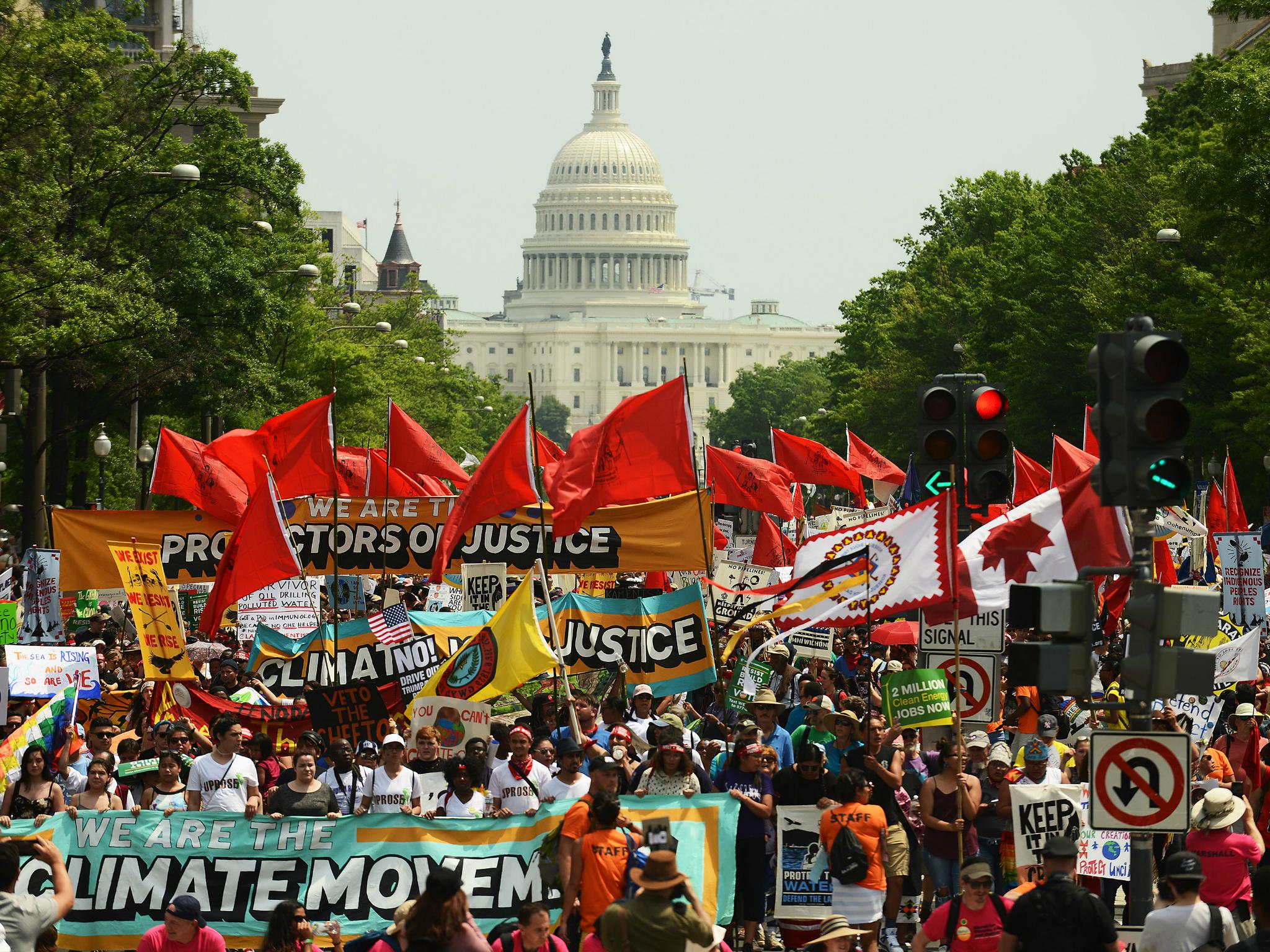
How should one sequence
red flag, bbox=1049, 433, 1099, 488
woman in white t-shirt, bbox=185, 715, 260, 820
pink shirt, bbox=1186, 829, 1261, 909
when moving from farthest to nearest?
red flag, bbox=1049, 433, 1099, 488 < woman in white t-shirt, bbox=185, 715, 260, 820 < pink shirt, bbox=1186, 829, 1261, 909

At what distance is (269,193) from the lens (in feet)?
144

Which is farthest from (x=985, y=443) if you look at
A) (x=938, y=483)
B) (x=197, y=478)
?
(x=197, y=478)

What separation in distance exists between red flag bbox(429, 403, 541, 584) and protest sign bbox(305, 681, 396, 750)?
322 centimetres

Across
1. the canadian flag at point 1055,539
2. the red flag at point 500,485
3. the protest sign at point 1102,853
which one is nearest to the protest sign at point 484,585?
the red flag at point 500,485

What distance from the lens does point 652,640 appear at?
674 inches

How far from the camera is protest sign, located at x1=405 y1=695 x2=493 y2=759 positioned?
46.5ft

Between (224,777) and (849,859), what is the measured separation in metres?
3.76

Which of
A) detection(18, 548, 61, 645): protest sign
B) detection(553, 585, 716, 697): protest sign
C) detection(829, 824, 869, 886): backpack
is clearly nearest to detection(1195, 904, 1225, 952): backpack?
detection(829, 824, 869, 886): backpack

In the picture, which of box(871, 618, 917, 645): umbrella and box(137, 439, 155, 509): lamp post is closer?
box(871, 618, 917, 645): umbrella

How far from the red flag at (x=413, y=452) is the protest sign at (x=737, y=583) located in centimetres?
328

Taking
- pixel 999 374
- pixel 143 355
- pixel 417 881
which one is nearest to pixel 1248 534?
pixel 417 881

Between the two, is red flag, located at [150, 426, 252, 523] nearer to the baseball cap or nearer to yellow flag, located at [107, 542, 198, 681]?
yellow flag, located at [107, 542, 198, 681]

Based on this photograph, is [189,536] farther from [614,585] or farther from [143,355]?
[143,355]

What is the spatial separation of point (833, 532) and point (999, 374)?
44.9 meters
